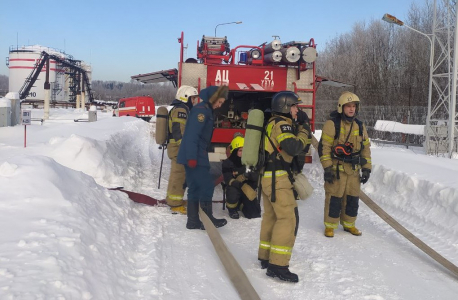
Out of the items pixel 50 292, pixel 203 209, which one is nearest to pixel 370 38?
pixel 203 209

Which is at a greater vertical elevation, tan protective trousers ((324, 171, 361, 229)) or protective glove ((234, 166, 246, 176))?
protective glove ((234, 166, 246, 176))

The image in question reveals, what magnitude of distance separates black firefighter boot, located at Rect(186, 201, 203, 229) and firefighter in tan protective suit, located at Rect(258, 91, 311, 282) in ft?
4.98

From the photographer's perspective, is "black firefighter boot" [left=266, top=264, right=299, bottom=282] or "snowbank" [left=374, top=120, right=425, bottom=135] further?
"snowbank" [left=374, top=120, right=425, bottom=135]

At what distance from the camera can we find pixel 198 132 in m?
5.20

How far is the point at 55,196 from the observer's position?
4105mm

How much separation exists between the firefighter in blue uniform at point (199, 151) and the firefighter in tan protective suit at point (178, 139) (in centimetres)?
77

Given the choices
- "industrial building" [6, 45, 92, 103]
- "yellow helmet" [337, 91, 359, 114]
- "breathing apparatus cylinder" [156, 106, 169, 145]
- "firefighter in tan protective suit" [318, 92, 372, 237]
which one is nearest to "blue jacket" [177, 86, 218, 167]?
"breathing apparatus cylinder" [156, 106, 169, 145]

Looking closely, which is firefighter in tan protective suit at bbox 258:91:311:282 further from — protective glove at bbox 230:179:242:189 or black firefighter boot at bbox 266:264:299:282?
protective glove at bbox 230:179:242:189

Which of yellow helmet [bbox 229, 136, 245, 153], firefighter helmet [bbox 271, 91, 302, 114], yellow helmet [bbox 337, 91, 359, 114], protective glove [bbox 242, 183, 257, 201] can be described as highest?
yellow helmet [bbox 337, 91, 359, 114]

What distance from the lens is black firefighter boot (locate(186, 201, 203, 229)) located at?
5.36 meters

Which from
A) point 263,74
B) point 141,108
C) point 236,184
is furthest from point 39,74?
point 236,184

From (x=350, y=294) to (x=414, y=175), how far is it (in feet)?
12.7

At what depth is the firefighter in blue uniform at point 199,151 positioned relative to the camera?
17.0 ft

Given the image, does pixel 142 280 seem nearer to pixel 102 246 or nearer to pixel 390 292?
pixel 102 246
